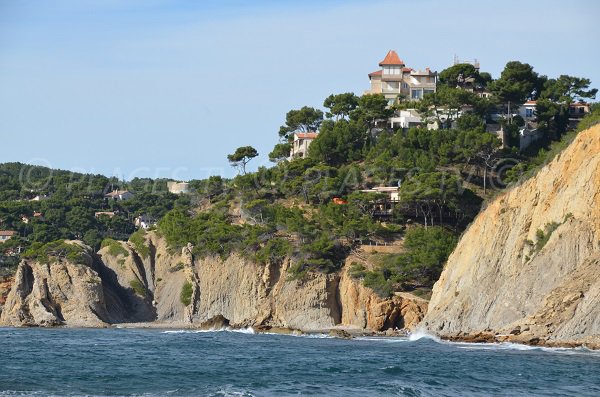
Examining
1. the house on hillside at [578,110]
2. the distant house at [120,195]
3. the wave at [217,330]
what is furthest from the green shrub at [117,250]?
the distant house at [120,195]

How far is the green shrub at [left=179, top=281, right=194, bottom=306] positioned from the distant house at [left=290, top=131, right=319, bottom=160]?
19.4 m

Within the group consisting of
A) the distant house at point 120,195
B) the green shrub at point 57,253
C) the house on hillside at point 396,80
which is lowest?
the green shrub at point 57,253

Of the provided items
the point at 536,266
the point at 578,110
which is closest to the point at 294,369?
the point at 536,266

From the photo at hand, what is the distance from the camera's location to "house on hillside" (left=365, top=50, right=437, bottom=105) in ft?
380

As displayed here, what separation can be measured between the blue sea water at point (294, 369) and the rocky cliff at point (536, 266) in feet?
6.78

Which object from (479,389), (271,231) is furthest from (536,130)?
(479,389)

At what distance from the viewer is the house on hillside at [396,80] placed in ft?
380

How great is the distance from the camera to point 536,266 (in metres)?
66.6

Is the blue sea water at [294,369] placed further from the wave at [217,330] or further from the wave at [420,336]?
the wave at [217,330]

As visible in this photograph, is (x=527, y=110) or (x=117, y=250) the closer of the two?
(x=117, y=250)

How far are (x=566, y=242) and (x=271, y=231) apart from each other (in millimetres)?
34389

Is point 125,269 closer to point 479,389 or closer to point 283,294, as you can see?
point 283,294

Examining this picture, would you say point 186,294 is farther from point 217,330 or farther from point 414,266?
point 414,266

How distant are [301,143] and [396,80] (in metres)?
11.7
